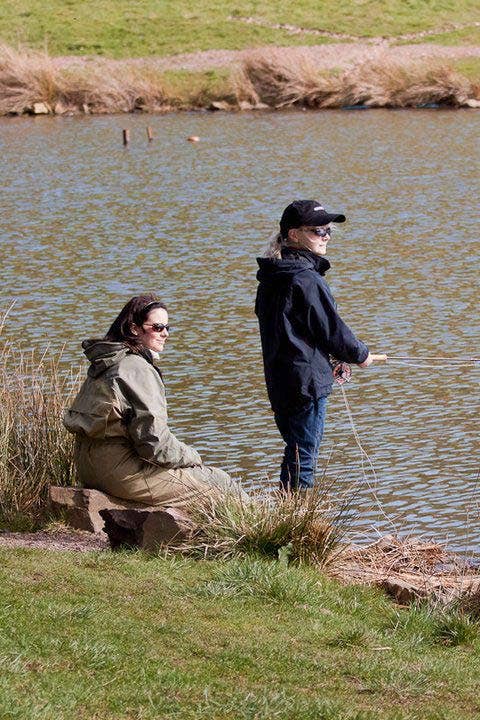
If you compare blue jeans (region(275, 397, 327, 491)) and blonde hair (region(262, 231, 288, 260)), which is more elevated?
blonde hair (region(262, 231, 288, 260))

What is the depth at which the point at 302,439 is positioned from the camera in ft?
24.8

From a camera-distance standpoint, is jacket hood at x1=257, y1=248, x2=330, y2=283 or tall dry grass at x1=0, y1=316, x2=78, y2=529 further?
tall dry grass at x1=0, y1=316, x2=78, y2=529

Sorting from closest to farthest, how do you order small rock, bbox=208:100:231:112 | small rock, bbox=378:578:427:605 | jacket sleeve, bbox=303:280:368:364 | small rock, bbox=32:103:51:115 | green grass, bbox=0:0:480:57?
small rock, bbox=378:578:427:605, jacket sleeve, bbox=303:280:368:364, small rock, bbox=32:103:51:115, small rock, bbox=208:100:231:112, green grass, bbox=0:0:480:57

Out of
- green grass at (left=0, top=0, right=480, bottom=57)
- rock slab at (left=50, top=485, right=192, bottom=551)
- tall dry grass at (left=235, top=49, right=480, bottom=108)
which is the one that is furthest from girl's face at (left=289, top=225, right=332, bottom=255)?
green grass at (left=0, top=0, right=480, bottom=57)

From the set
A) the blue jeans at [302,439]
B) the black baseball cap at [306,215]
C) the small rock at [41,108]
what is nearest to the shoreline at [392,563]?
the blue jeans at [302,439]

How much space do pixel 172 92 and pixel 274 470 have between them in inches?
1232

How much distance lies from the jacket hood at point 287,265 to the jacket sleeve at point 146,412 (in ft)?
2.61

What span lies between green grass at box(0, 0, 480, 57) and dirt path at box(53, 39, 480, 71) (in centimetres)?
109

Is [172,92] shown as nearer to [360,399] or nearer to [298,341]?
[360,399]

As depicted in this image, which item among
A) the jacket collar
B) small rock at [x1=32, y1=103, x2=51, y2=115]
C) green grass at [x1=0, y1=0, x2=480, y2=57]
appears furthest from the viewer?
green grass at [x1=0, y1=0, x2=480, y2=57]

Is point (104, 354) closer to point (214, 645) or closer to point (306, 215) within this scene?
point (306, 215)

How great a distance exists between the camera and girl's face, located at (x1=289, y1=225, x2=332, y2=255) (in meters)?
7.53

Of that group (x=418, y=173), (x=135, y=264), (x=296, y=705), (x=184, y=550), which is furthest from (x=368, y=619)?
(x=418, y=173)

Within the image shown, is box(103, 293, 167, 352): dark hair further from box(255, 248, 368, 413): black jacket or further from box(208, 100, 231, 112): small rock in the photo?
box(208, 100, 231, 112): small rock
